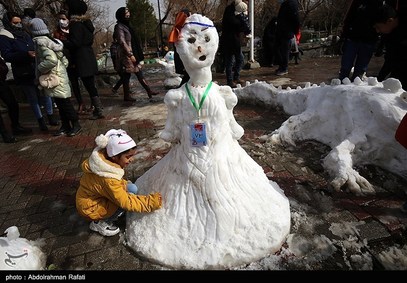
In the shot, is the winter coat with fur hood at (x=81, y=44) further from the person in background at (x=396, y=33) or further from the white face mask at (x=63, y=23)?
the person in background at (x=396, y=33)

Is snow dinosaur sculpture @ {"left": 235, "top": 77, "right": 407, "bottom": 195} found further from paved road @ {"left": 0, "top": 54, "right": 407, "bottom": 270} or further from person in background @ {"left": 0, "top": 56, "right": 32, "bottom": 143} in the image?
person in background @ {"left": 0, "top": 56, "right": 32, "bottom": 143}

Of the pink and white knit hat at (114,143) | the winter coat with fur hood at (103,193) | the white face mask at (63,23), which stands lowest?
the winter coat with fur hood at (103,193)

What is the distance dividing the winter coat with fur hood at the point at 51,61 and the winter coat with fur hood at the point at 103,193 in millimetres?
2654

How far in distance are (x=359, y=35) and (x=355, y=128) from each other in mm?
2088

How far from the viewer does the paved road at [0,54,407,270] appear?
2057 mm

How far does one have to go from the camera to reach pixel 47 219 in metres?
2.67

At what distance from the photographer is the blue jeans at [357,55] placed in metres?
4.41

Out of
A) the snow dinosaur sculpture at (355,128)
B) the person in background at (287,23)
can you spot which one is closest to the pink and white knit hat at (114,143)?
the snow dinosaur sculpture at (355,128)

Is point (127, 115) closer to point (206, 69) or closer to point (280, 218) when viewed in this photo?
point (206, 69)

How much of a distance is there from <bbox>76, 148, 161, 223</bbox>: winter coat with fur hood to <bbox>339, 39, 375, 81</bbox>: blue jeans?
412 cm

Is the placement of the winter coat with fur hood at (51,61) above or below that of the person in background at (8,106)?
above

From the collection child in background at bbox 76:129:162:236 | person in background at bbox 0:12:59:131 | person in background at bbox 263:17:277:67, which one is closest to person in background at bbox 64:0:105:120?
person in background at bbox 0:12:59:131
